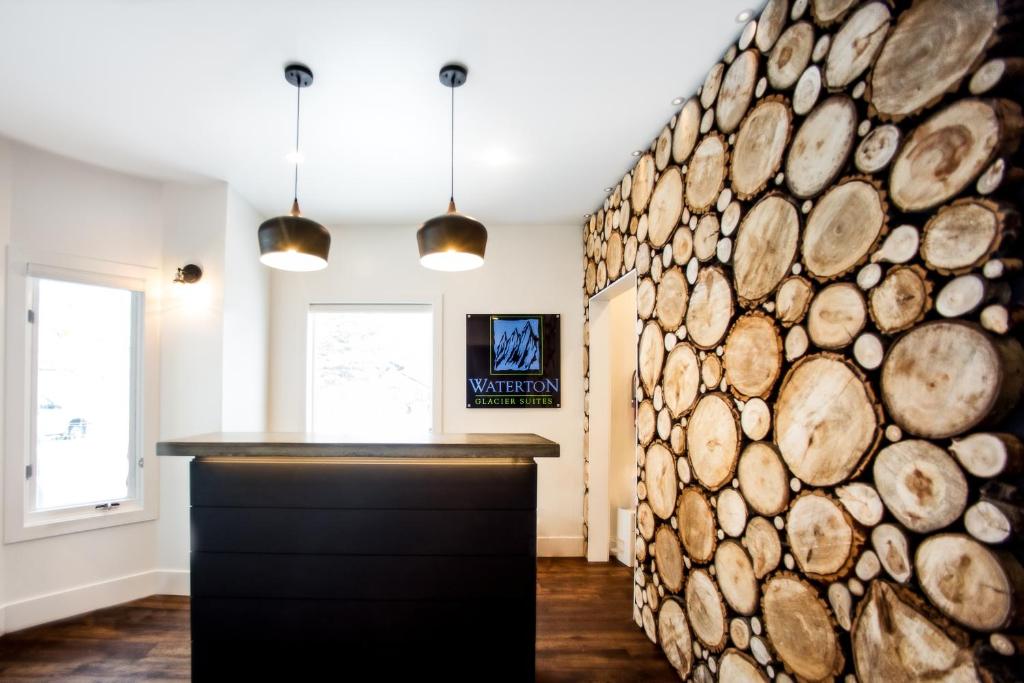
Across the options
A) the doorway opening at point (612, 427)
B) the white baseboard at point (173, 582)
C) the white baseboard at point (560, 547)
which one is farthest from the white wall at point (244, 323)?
the doorway opening at point (612, 427)

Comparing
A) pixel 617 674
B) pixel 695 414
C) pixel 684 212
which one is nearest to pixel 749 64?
pixel 684 212

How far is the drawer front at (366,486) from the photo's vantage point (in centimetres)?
191

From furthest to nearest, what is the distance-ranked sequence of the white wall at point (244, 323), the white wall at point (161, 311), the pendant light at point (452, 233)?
the white wall at point (244, 323) → the white wall at point (161, 311) → the pendant light at point (452, 233)

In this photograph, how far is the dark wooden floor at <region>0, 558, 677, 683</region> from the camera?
90.2 inches

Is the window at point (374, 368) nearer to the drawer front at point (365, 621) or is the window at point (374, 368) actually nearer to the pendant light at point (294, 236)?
the pendant light at point (294, 236)

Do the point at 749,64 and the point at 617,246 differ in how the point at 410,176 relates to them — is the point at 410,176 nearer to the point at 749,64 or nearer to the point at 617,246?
the point at 617,246

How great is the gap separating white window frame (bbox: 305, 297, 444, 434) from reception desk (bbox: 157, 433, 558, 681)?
6.73 ft

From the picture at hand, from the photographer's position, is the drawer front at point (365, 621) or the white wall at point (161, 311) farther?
the white wall at point (161, 311)

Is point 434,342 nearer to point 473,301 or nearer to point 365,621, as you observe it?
point 473,301

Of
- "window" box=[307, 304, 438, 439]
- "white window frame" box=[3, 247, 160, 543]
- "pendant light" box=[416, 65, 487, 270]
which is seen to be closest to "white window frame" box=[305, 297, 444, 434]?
"window" box=[307, 304, 438, 439]

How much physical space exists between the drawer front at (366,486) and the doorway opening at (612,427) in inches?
77.3

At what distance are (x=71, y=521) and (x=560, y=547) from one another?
3518 mm

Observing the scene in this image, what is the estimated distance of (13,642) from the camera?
2.55 metres

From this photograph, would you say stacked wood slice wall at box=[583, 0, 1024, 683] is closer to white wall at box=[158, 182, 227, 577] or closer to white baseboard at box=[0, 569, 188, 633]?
white wall at box=[158, 182, 227, 577]
